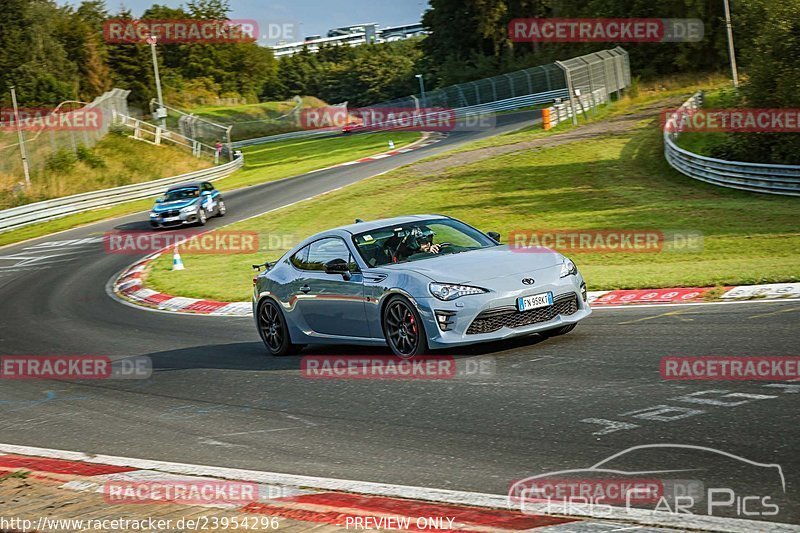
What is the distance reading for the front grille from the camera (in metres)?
10.1

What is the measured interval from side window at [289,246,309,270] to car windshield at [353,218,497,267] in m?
0.96

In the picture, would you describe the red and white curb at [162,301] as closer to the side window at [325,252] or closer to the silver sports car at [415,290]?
the silver sports car at [415,290]

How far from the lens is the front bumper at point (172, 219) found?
34625 mm

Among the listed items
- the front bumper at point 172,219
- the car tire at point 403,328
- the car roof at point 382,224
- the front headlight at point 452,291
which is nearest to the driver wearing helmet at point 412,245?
the car roof at point 382,224

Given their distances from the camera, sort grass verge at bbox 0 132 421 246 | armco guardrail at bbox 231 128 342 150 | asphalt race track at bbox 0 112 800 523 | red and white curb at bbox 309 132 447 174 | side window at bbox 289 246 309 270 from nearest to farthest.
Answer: asphalt race track at bbox 0 112 800 523, side window at bbox 289 246 309 270, grass verge at bbox 0 132 421 246, red and white curb at bbox 309 132 447 174, armco guardrail at bbox 231 128 342 150

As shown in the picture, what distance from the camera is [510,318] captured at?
Result: 1015cm

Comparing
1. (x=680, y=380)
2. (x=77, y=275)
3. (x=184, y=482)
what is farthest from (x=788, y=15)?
(x=184, y=482)

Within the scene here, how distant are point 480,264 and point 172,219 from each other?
999 inches

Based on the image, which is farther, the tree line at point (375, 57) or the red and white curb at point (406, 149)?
the red and white curb at point (406, 149)

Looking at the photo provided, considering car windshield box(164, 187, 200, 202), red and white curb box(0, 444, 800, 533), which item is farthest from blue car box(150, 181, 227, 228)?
red and white curb box(0, 444, 800, 533)

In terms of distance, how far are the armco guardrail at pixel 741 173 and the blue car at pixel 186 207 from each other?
1549cm

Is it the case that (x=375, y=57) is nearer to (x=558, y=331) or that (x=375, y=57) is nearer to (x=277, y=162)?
(x=277, y=162)

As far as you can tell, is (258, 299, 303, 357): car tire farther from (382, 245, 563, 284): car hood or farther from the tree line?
the tree line

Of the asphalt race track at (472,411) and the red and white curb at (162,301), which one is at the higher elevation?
the asphalt race track at (472,411)
